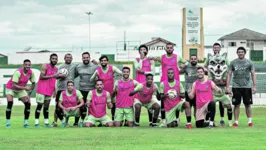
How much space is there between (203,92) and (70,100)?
3352mm

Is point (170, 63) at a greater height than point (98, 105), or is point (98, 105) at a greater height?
point (170, 63)

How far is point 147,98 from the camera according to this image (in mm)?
14820

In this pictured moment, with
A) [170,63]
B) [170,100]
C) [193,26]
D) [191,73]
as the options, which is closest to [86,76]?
[170,63]

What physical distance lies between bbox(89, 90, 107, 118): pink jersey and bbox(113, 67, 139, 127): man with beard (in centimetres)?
38

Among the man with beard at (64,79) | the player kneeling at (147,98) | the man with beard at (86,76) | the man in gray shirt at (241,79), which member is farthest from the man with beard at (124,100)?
the man in gray shirt at (241,79)

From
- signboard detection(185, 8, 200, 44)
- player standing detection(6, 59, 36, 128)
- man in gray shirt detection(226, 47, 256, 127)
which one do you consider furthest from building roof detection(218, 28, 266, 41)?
player standing detection(6, 59, 36, 128)

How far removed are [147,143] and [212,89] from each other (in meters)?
4.30

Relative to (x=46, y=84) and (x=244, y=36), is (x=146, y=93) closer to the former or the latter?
(x=46, y=84)

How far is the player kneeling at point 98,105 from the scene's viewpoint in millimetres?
14781

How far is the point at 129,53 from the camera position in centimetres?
5406

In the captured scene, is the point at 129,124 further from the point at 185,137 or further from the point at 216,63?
the point at 185,137

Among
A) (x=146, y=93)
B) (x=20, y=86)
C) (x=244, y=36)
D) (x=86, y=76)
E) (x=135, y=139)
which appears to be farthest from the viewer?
(x=244, y=36)

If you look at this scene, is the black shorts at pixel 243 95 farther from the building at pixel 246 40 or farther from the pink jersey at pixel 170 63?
the building at pixel 246 40

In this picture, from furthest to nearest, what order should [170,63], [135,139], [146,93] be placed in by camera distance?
1. [170,63]
2. [146,93]
3. [135,139]
